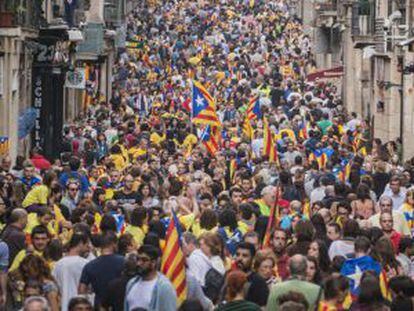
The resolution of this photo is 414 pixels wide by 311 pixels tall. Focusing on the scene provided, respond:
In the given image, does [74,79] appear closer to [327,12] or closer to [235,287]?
[327,12]

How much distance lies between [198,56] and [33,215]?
180 ft

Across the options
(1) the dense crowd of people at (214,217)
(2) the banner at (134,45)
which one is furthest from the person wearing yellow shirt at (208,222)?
(2) the banner at (134,45)

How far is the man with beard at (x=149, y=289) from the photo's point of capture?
1702 centimetres

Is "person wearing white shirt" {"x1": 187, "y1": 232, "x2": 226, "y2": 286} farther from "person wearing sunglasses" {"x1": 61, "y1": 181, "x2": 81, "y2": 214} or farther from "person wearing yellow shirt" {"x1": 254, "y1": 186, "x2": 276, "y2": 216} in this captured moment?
"person wearing sunglasses" {"x1": 61, "y1": 181, "x2": 81, "y2": 214}

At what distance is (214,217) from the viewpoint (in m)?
21.9

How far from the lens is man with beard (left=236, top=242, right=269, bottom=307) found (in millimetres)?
17219

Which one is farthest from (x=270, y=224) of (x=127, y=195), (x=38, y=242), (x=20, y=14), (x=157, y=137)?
(x=157, y=137)

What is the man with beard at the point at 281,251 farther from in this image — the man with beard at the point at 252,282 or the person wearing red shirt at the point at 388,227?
the person wearing red shirt at the point at 388,227

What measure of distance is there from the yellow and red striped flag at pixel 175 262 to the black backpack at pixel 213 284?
30 cm

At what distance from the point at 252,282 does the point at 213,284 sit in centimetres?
143

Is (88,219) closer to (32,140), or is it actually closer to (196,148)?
(196,148)

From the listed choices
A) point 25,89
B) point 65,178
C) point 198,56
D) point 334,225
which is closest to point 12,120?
point 25,89

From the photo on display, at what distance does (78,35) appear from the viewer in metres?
50.7

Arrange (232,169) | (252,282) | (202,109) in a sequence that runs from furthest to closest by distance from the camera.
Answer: (202,109) < (232,169) < (252,282)
